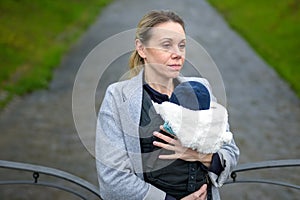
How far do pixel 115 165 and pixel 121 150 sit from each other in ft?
0.21

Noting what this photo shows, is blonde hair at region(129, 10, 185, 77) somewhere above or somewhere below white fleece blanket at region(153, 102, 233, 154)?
above

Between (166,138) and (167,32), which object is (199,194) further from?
(167,32)

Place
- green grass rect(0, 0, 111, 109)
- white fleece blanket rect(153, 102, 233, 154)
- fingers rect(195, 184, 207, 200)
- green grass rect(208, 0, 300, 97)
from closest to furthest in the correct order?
white fleece blanket rect(153, 102, 233, 154), fingers rect(195, 184, 207, 200), green grass rect(0, 0, 111, 109), green grass rect(208, 0, 300, 97)

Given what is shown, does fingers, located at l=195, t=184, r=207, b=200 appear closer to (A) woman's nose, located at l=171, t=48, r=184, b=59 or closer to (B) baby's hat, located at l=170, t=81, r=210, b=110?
(B) baby's hat, located at l=170, t=81, r=210, b=110

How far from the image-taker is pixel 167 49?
2227 millimetres

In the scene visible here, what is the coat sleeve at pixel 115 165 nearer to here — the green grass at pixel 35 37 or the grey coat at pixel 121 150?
the grey coat at pixel 121 150

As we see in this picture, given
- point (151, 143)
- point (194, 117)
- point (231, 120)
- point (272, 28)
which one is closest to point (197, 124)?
point (194, 117)

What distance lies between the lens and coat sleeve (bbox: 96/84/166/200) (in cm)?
213

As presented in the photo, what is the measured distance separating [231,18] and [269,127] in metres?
8.02

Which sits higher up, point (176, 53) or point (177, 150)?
point (176, 53)

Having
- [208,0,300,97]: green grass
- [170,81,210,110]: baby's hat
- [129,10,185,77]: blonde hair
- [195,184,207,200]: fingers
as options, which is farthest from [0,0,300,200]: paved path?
[170,81,210,110]: baby's hat

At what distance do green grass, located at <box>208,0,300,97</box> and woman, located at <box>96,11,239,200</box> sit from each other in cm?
671

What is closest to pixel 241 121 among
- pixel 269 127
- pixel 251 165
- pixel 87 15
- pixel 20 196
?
pixel 269 127

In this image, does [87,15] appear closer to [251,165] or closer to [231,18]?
[231,18]
